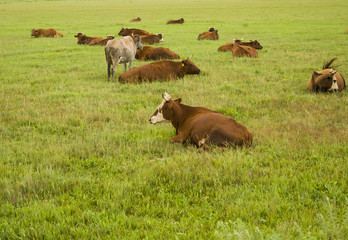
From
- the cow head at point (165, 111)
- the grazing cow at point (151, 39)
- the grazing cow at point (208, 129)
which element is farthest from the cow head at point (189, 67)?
the grazing cow at point (151, 39)

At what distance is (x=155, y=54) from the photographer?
16.0m

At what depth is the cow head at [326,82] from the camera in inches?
362

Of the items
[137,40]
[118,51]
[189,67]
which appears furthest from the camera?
[137,40]

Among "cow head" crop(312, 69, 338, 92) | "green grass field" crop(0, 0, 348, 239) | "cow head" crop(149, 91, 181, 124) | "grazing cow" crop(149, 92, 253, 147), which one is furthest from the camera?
"cow head" crop(312, 69, 338, 92)

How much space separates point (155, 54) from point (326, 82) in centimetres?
892

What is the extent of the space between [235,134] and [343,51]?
45.4 ft

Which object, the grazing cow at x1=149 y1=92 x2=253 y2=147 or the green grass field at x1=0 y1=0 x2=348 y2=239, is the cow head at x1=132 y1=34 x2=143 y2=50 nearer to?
the green grass field at x1=0 y1=0 x2=348 y2=239

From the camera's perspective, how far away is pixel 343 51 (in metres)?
16.5

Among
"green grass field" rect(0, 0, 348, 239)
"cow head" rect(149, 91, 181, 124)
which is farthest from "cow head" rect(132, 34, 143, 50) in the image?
"cow head" rect(149, 91, 181, 124)

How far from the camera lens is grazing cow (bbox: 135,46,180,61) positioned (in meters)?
15.8

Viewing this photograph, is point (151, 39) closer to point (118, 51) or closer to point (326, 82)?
point (118, 51)

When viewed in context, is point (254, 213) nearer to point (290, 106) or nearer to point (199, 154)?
point (199, 154)

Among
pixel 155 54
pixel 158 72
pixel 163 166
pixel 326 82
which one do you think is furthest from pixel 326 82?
pixel 155 54

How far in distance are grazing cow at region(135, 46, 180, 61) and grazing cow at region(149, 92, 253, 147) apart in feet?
Result: 31.3
